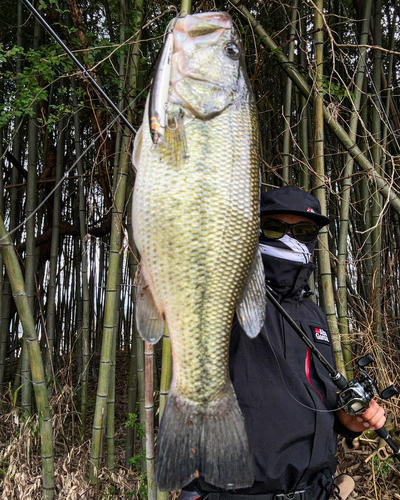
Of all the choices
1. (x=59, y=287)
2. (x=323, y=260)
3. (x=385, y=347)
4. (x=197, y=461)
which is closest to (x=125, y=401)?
(x=59, y=287)

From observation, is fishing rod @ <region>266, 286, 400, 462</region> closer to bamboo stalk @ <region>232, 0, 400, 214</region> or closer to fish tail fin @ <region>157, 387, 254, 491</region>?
fish tail fin @ <region>157, 387, 254, 491</region>

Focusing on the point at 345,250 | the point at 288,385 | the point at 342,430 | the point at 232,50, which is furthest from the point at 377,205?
the point at 232,50

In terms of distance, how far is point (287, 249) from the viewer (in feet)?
5.56

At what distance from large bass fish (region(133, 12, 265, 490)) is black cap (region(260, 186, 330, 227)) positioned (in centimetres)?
53

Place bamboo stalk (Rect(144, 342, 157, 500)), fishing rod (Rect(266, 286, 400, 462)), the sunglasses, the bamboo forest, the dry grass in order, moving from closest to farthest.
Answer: fishing rod (Rect(266, 286, 400, 462)) → the sunglasses → bamboo stalk (Rect(144, 342, 157, 500)) → the bamboo forest → the dry grass

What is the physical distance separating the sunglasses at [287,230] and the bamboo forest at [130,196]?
535mm

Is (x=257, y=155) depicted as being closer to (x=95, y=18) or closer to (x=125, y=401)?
(x=95, y=18)

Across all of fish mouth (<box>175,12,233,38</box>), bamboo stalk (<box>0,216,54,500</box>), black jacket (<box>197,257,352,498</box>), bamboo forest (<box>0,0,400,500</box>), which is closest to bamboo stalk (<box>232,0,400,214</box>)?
bamboo forest (<box>0,0,400,500</box>)

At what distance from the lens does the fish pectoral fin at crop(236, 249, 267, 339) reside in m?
1.16

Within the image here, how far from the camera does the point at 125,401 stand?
5336mm

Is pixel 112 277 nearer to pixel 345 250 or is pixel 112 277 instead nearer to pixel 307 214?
pixel 307 214

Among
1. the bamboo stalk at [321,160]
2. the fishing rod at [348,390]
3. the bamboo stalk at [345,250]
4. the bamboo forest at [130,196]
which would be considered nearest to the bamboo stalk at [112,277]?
the bamboo forest at [130,196]

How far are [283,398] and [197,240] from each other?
2.40 ft

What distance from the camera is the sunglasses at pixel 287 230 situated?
1.71 m
